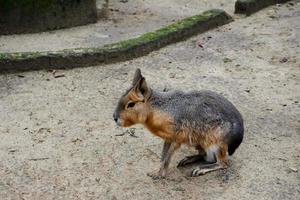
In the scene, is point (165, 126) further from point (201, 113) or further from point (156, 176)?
point (156, 176)

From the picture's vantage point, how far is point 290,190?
4438 millimetres

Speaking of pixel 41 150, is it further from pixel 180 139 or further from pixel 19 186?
pixel 180 139

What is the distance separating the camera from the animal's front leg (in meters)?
4.55

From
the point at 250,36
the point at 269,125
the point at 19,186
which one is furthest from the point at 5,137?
the point at 250,36

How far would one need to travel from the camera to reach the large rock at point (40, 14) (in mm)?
8023

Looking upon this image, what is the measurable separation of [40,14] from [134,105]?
4.26 m

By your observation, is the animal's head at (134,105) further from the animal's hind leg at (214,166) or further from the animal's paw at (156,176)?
the animal's hind leg at (214,166)

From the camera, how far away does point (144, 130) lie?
5.44 metres

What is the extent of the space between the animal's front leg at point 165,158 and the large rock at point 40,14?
422 centimetres

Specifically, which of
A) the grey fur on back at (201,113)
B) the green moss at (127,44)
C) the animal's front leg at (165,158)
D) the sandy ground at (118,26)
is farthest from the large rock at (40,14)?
the animal's front leg at (165,158)

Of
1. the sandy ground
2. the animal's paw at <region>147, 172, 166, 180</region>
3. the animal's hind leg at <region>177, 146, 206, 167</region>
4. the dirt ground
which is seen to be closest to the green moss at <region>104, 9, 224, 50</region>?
the dirt ground

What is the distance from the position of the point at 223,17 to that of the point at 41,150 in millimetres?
4371

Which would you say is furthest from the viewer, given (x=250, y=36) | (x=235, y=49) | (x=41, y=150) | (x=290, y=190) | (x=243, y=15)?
(x=243, y=15)

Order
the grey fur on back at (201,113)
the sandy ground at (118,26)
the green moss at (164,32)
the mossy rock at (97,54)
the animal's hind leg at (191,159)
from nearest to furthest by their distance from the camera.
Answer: the grey fur on back at (201,113), the animal's hind leg at (191,159), the mossy rock at (97,54), the green moss at (164,32), the sandy ground at (118,26)
